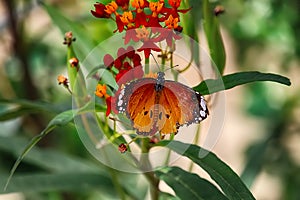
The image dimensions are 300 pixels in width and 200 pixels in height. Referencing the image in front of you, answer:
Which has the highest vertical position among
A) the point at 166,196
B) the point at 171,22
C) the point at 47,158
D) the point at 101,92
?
the point at 171,22

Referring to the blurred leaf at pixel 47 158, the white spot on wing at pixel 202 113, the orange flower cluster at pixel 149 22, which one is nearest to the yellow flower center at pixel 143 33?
the orange flower cluster at pixel 149 22

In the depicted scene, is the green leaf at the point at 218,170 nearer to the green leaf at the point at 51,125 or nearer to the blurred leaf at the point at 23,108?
the green leaf at the point at 51,125

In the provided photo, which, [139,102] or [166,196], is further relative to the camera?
[166,196]

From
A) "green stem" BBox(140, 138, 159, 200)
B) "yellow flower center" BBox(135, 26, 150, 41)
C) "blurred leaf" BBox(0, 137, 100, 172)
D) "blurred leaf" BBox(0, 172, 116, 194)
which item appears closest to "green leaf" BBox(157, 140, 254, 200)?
"green stem" BBox(140, 138, 159, 200)

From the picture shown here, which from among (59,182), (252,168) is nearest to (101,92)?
(59,182)

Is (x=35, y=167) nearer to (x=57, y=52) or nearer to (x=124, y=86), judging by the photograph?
(x=57, y=52)

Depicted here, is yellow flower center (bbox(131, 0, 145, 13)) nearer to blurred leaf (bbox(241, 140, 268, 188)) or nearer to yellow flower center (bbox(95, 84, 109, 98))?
yellow flower center (bbox(95, 84, 109, 98))

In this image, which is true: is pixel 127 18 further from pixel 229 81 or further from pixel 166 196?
pixel 166 196
